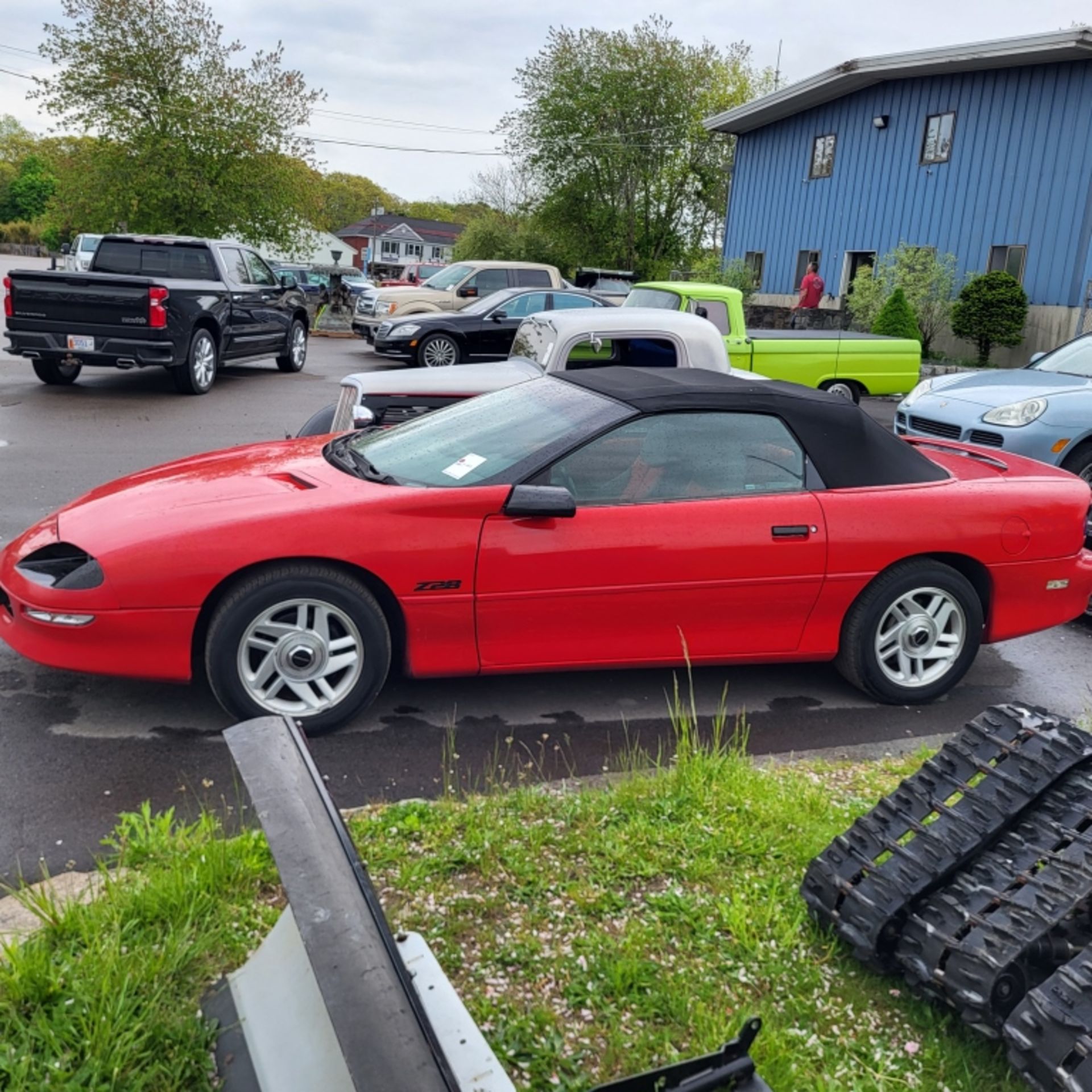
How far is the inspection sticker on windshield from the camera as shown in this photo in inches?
177

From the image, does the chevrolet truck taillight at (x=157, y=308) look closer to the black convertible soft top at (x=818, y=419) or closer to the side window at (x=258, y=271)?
the side window at (x=258, y=271)

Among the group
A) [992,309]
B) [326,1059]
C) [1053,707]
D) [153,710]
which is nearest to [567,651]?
[153,710]

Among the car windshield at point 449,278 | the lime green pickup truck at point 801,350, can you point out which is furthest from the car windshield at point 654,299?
the car windshield at point 449,278

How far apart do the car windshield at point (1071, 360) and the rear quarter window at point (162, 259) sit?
10366 millimetres

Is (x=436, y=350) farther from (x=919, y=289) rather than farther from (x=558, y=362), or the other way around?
(x=919, y=289)

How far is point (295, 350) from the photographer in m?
17.7

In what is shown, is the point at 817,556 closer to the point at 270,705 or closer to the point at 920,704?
the point at 920,704

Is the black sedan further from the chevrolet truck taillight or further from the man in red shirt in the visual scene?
the man in red shirt

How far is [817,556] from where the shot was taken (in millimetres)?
4668

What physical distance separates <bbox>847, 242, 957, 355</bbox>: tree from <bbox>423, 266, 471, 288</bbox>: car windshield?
8.02 meters

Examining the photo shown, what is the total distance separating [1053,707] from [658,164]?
130 feet

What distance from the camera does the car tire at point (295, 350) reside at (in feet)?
56.9

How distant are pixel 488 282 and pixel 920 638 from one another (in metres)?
17.1

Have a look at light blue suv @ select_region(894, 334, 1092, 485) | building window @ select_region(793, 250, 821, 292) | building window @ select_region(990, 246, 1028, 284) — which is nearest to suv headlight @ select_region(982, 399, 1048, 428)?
light blue suv @ select_region(894, 334, 1092, 485)
